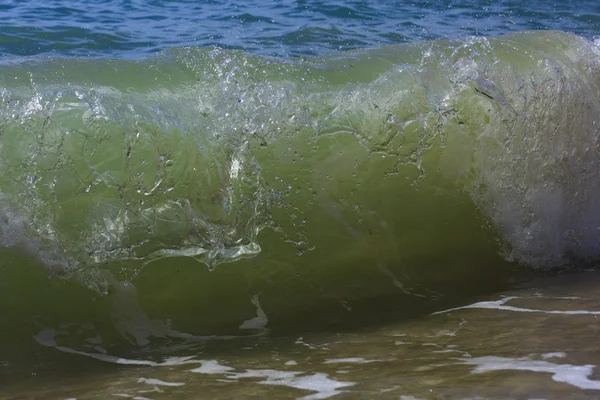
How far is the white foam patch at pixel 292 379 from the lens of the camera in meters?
1.97

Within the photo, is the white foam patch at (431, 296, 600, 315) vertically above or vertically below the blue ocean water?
below

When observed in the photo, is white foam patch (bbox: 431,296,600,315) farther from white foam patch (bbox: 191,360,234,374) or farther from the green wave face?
white foam patch (bbox: 191,360,234,374)

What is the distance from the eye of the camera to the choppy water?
235cm

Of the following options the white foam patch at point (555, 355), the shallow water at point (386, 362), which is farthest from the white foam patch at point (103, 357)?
the white foam patch at point (555, 355)

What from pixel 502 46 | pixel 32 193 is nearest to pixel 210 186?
pixel 32 193

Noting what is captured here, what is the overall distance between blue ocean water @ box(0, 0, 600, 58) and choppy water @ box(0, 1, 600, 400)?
2092mm

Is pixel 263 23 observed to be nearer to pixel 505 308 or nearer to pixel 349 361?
pixel 505 308

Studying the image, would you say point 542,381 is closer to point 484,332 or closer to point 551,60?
point 484,332

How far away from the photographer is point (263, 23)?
6.35 meters

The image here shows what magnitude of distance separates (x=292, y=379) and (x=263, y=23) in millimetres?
4648

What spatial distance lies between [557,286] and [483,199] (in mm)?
502

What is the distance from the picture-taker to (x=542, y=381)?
189 centimetres

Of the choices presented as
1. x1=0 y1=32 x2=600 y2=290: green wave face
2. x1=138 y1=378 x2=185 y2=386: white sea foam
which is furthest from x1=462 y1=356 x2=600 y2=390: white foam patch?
x1=0 y1=32 x2=600 y2=290: green wave face

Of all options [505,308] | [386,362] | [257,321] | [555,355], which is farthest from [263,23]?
[555,355]
